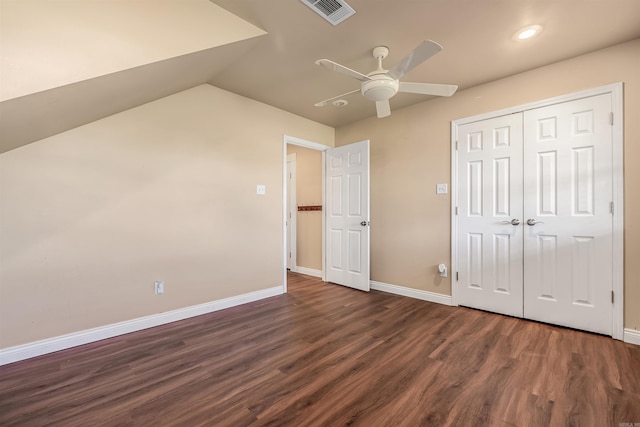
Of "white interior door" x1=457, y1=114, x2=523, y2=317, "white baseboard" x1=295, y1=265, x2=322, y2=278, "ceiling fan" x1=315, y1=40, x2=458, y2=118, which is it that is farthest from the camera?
"white baseboard" x1=295, y1=265, x2=322, y2=278

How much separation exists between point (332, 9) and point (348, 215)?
2530mm

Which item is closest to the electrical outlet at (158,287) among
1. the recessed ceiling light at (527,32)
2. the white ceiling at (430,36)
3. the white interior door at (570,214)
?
the white ceiling at (430,36)

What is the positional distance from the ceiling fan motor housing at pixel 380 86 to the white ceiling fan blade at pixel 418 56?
0.05 metres

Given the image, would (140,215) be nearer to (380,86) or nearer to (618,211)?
(380,86)

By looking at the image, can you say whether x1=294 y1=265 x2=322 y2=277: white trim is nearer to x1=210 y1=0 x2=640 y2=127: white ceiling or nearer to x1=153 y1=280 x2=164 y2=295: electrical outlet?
x1=153 y1=280 x2=164 y2=295: electrical outlet

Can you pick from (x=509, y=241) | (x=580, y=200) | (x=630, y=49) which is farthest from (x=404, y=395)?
(x=630, y=49)

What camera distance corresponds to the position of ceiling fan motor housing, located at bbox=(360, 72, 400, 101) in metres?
2.03

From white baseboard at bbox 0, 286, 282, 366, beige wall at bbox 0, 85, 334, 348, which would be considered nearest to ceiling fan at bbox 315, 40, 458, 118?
beige wall at bbox 0, 85, 334, 348

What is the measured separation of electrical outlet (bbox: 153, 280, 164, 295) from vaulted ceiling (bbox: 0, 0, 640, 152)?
4.74 ft

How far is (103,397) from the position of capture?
5.14 feet

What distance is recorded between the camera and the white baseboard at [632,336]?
216 centimetres

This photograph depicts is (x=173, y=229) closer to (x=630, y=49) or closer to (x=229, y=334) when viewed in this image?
(x=229, y=334)

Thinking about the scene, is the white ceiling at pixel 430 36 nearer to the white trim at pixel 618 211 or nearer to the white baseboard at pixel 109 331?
the white trim at pixel 618 211

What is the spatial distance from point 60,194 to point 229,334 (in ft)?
5.75
